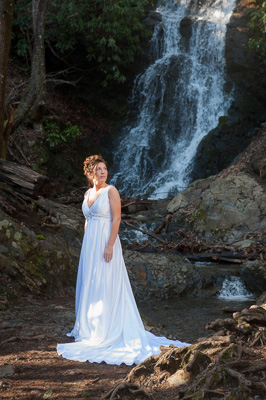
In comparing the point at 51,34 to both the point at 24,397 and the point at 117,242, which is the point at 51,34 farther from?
the point at 24,397

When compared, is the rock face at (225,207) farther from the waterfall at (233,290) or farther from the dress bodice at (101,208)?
the dress bodice at (101,208)

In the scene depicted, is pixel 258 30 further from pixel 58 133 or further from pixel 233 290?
pixel 233 290

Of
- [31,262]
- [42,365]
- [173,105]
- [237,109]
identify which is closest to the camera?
[42,365]

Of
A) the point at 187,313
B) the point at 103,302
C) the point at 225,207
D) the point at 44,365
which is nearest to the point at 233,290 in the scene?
the point at 187,313

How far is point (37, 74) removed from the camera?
1692 centimetres

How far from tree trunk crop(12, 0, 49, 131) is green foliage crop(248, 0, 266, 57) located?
877 cm

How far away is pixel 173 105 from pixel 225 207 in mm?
8517

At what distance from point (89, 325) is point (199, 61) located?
19036 mm

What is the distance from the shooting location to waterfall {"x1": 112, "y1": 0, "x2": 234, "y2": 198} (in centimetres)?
1977

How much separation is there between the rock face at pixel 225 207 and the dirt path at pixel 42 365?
803 centimetres

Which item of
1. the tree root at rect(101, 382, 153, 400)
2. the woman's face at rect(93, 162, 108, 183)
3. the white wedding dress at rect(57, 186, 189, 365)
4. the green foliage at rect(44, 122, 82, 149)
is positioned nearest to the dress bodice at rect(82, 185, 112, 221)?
the white wedding dress at rect(57, 186, 189, 365)

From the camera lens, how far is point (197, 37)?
23.0 metres

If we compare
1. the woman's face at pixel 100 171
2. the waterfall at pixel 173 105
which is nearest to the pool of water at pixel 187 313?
the woman's face at pixel 100 171

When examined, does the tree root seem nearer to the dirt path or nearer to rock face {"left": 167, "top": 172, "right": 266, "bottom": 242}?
the dirt path
